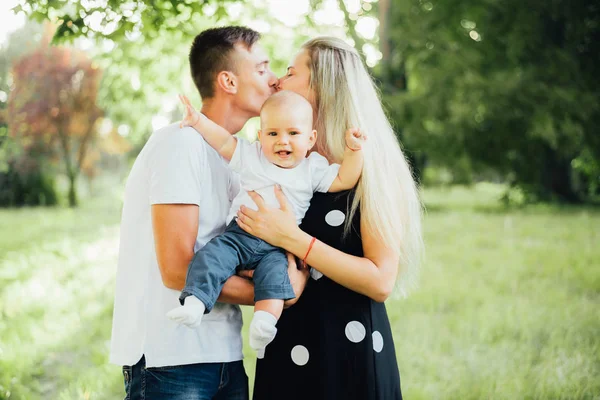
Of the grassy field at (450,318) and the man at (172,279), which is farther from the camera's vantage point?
the grassy field at (450,318)

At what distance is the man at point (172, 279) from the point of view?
7.41 ft

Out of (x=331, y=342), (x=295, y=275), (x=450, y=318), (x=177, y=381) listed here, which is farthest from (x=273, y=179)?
(x=450, y=318)

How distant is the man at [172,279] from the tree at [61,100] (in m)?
19.2

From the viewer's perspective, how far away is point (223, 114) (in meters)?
2.75

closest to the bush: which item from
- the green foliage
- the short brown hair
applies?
the green foliage

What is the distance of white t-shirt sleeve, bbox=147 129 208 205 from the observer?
2234 mm

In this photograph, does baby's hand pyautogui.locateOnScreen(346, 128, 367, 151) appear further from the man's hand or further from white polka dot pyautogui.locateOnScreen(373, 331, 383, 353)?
white polka dot pyautogui.locateOnScreen(373, 331, 383, 353)

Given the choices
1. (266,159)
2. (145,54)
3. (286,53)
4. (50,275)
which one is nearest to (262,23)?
(286,53)

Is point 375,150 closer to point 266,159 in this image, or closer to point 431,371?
point 266,159

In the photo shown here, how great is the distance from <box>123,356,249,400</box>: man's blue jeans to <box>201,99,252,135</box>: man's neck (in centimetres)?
108

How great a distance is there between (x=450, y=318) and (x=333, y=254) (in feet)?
14.4

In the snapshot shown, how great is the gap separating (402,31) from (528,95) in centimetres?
357

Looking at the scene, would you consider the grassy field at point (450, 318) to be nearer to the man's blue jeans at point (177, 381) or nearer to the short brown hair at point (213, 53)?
the man's blue jeans at point (177, 381)

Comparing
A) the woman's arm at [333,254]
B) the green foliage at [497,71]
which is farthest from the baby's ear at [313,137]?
the green foliage at [497,71]
